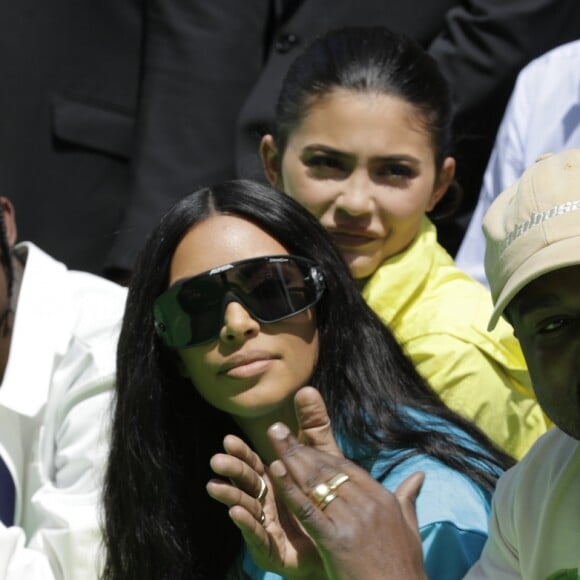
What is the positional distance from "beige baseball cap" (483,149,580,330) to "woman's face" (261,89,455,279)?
1.18 m

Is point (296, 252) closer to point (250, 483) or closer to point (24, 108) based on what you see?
point (250, 483)

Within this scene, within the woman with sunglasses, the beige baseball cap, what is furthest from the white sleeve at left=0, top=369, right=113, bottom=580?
the beige baseball cap

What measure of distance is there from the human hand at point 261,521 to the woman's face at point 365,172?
41.0 inches

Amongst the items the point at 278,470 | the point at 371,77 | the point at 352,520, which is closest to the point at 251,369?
the point at 278,470

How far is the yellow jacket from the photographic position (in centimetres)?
327

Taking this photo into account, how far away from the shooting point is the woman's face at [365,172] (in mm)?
3496

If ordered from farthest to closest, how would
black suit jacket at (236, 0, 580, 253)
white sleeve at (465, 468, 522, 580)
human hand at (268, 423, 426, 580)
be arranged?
black suit jacket at (236, 0, 580, 253), white sleeve at (465, 468, 522, 580), human hand at (268, 423, 426, 580)

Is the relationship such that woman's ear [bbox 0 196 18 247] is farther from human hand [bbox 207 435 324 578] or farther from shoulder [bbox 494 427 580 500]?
shoulder [bbox 494 427 580 500]

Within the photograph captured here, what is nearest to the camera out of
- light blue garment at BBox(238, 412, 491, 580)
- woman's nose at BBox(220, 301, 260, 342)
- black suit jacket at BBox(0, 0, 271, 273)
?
light blue garment at BBox(238, 412, 491, 580)

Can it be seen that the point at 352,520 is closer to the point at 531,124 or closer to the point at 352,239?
the point at 352,239

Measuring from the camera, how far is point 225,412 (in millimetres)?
3105

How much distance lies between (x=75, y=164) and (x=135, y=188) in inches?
13.9

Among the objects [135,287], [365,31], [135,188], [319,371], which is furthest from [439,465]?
[135,188]

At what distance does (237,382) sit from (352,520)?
26.2 inches
